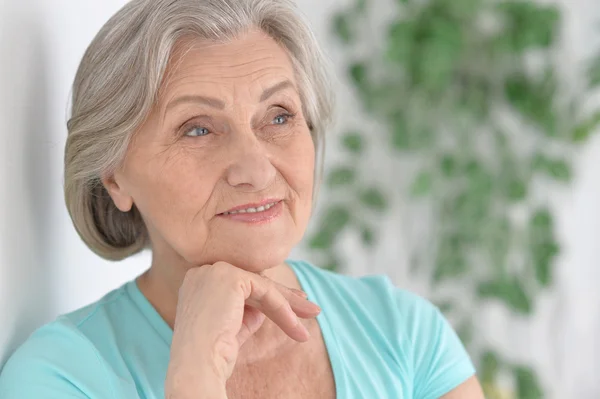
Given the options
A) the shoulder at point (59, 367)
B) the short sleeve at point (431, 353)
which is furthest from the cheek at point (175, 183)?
the short sleeve at point (431, 353)

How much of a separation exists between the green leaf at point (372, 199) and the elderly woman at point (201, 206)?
162cm

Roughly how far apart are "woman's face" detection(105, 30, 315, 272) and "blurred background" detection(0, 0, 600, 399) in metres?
1.36

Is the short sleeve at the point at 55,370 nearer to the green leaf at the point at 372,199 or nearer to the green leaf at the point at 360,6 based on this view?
the green leaf at the point at 372,199

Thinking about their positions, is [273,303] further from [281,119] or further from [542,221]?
[542,221]

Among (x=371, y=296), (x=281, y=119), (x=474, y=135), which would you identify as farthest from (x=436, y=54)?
(x=281, y=119)

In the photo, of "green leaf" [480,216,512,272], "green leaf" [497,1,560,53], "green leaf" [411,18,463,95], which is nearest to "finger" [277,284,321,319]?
"green leaf" [411,18,463,95]

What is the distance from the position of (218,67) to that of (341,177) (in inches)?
70.3

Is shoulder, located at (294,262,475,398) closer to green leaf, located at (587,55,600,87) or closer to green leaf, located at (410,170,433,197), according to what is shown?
green leaf, located at (410,170,433,197)

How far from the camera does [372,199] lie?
3020 mm

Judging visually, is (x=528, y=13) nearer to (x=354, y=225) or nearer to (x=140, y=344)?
(x=354, y=225)

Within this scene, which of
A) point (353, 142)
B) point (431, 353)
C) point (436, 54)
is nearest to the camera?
point (431, 353)

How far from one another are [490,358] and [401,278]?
55cm

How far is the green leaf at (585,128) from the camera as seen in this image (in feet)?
9.30

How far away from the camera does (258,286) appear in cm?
120
